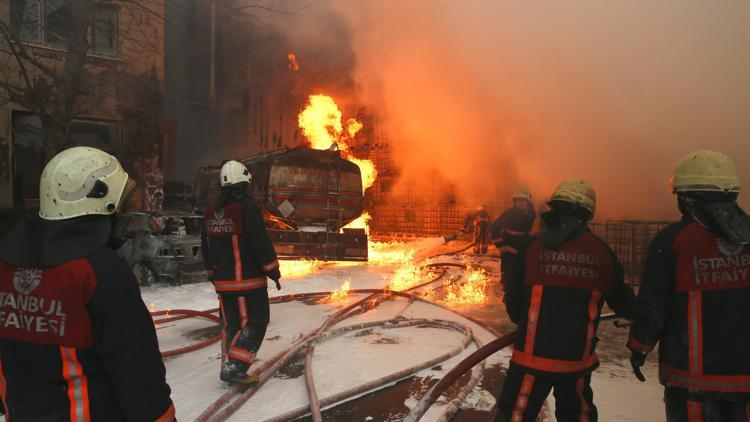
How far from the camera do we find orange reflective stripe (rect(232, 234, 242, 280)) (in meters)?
3.60

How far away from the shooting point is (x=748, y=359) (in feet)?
6.49

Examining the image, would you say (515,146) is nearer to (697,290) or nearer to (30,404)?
(697,290)

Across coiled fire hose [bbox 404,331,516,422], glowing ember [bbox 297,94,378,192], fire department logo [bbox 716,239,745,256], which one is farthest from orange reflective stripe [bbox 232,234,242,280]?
glowing ember [bbox 297,94,378,192]

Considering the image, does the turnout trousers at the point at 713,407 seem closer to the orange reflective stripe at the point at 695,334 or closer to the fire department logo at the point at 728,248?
the orange reflective stripe at the point at 695,334

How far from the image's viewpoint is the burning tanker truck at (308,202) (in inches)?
377

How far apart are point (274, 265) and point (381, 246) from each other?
999cm

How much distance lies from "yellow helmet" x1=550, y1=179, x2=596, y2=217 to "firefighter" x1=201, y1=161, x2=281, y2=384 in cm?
219

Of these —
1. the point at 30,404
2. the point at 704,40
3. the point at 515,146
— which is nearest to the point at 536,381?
the point at 30,404

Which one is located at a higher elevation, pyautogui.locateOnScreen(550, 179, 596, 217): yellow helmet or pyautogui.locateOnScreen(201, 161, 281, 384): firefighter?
pyautogui.locateOnScreen(550, 179, 596, 217): yellow helmet

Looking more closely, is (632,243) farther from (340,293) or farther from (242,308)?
(242,308)

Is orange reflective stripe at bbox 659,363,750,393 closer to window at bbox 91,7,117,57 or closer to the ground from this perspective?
the ground

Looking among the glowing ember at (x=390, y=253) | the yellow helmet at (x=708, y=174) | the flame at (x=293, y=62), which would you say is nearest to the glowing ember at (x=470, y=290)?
the glowing ember at (x=390, y=253)

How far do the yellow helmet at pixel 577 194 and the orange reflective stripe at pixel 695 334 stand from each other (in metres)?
0.63

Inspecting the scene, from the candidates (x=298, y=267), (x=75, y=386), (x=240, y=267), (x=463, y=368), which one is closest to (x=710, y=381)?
(x=463, y=368)
